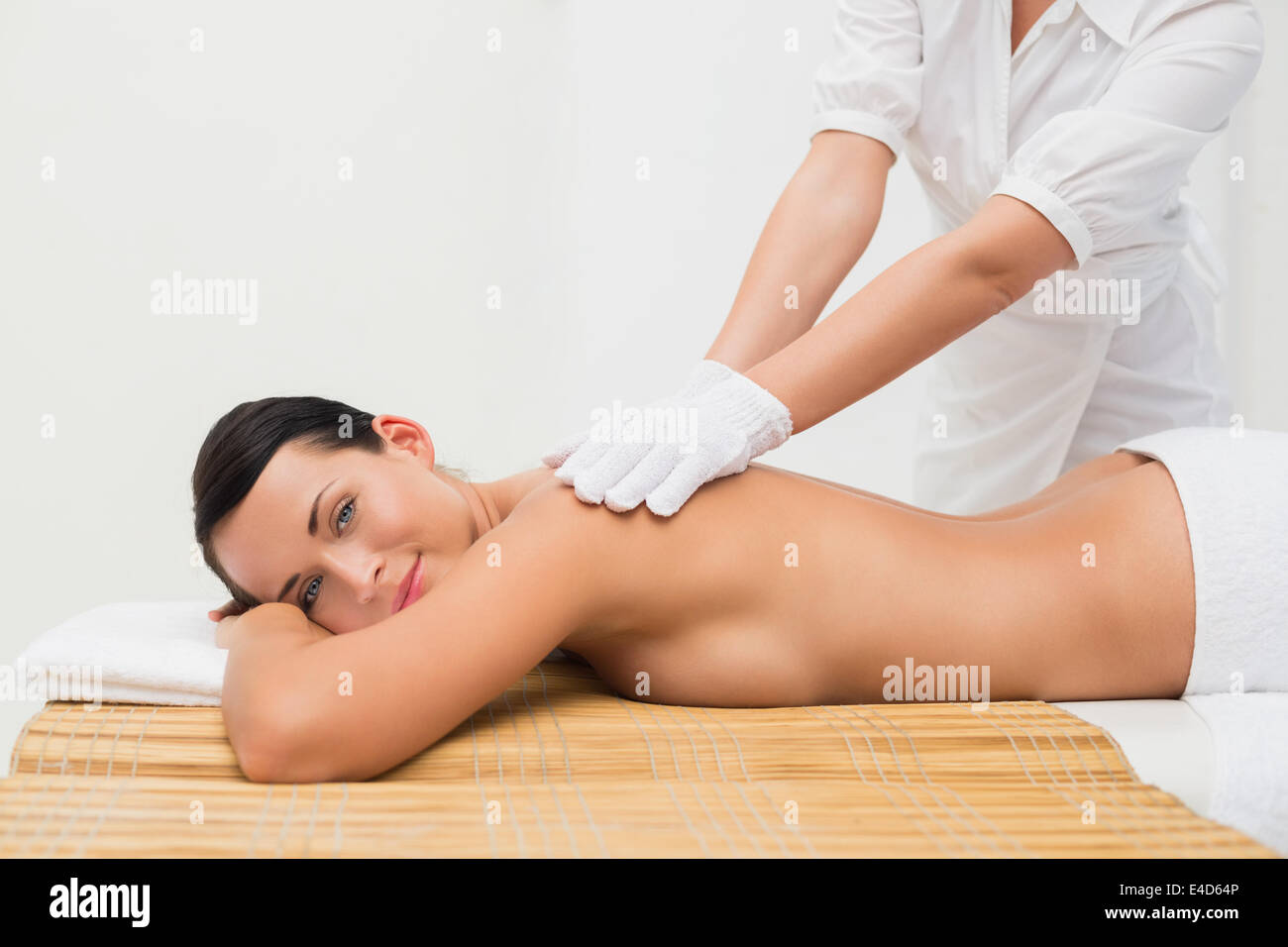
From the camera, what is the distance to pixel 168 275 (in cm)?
262

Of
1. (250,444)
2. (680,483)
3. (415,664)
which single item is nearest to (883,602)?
(680,483)

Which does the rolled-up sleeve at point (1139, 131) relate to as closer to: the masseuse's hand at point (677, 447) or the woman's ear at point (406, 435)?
the masseuse's hand at point (677, 447)

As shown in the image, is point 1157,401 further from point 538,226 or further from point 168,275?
point 168,275

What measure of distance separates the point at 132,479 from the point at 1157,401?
7.38 ft

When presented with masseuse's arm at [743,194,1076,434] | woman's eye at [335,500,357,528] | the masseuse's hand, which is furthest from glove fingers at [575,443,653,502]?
woman's eye at [335,500,357,528]

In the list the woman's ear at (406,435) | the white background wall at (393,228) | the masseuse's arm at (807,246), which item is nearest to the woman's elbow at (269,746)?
the woman's ear at (406,435)

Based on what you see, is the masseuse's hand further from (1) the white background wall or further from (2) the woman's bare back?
(1) the white background wall

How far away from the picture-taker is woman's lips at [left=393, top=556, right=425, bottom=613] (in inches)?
49.6

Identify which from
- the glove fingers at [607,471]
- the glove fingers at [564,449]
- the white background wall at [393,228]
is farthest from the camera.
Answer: the white background wall at [393,228]

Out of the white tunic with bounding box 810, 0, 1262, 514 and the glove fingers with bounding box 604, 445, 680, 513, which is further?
the white tunic with bounding box 810, 0, 1262, 514

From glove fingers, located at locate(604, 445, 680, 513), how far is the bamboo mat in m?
0.24

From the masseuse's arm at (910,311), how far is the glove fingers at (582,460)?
0.22 meters

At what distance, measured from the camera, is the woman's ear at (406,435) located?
4.73ft

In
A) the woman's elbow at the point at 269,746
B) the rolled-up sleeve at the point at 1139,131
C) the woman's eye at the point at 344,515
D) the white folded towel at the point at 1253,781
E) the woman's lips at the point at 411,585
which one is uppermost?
the rolled-up sleeve at the point at 1139,131
